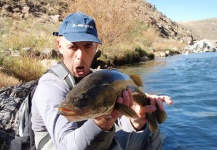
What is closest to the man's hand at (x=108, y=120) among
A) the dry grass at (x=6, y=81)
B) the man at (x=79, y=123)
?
the man at (x=79, y=123)

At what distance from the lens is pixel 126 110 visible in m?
1.75

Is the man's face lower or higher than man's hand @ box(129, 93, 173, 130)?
higher

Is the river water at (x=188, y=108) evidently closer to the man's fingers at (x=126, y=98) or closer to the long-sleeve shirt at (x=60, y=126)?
the long-sleeve shirt at (x=60, y=126)

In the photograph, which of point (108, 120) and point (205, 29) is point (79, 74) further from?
point (205, 29)

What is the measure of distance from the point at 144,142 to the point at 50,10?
104 ft

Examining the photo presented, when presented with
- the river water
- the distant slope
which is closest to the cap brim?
the river water

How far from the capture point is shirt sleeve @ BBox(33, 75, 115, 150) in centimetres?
177

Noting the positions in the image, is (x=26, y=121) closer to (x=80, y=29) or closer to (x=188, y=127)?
(x=80, y=29)

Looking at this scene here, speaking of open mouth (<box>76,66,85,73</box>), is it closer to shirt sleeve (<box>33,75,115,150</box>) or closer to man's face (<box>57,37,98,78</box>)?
man's face (<box>57,37,98,78</box>)

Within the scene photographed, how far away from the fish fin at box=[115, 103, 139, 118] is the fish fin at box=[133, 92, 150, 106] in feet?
1.62

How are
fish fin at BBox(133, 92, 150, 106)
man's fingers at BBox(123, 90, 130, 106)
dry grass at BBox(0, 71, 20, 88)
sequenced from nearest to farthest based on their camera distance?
man's fingers at BBox(123, 90, 130, 106) → fish fin at BBox(133, 92, 150, 106) → dry grass at BBox(0, 71, 20, 88)

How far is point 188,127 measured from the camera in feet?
22.0

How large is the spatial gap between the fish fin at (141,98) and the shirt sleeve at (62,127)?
1.64 feet

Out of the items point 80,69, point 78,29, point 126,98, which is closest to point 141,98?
point 126,98
